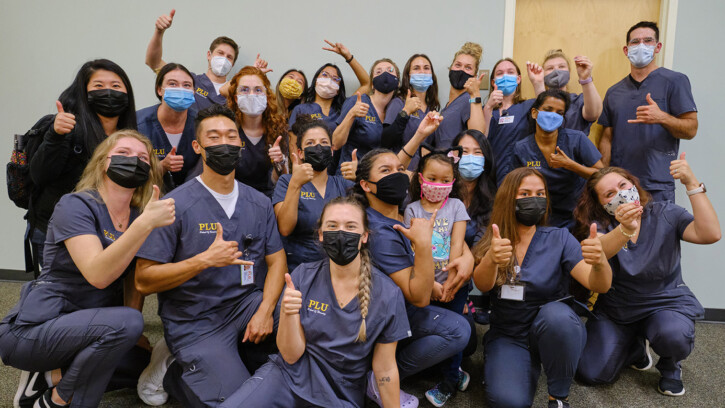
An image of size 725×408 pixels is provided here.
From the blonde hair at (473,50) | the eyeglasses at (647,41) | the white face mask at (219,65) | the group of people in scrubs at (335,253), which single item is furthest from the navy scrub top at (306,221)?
the eyeglasses at (647,41)

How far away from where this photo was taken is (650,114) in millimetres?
2748

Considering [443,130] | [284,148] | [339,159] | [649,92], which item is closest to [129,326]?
[284,148]

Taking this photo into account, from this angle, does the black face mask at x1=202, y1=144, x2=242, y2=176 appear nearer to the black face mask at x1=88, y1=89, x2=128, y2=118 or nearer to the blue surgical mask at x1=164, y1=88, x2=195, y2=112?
the black face mask at x1=88, y1=89, x2=128, y2=118

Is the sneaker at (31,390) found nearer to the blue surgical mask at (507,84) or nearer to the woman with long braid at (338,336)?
the woman with long braid at (338,336)

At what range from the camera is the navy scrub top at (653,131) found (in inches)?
112

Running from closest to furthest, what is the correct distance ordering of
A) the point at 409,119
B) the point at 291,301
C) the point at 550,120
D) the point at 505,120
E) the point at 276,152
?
the point at 291,301 < the point at 276,152 < the point at 550,120 < the point at 409,119 < the point at 505,120

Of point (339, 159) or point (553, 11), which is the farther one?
point (553, 11)

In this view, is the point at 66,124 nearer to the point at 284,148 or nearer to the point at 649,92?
the point at 284,148

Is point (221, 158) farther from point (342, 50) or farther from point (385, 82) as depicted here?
point (342, 50)

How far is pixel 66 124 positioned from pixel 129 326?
39.9 inches

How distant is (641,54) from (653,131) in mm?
500

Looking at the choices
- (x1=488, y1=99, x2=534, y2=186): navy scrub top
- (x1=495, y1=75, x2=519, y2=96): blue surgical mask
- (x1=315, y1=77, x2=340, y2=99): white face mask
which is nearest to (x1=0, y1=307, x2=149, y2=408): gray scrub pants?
(x1=315, y1=77, x2=340, y2=99): white face mask

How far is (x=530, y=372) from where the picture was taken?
7.00 feet

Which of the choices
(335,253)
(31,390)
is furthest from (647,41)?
(31,390)
